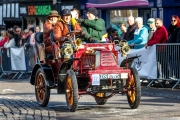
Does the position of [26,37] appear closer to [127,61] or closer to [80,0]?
[80,0]

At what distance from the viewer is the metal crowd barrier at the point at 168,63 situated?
17708 mm

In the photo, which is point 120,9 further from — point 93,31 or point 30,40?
point 93,31

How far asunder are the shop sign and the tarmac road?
1988 cm

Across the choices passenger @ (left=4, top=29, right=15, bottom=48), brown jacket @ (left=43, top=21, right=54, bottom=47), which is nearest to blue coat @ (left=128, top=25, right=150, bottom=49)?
brown jacket @ (left=43, top=21, right=54, bottom=47)

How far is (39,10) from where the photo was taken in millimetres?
38250

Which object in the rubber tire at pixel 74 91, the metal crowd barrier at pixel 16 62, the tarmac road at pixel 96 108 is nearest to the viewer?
the tarmac road at pixel 96 108

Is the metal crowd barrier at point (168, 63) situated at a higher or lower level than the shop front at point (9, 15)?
lower

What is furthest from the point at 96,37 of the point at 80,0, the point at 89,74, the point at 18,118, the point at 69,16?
the point at 80,0

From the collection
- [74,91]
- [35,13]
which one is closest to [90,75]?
[74,91]

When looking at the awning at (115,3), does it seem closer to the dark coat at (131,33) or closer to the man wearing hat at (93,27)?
the dark coat at (131,33)

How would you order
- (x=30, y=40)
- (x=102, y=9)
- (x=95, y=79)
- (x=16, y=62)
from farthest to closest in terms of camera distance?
(x=102, y=9) < (x=16, y=62) < (x=30, y=40) < (x=95, y=79)

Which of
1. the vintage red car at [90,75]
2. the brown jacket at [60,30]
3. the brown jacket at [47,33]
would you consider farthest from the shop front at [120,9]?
the vintage red car at [90,75]

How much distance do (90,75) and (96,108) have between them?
111cm

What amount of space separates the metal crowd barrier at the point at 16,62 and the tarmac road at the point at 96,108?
22.6 feet
